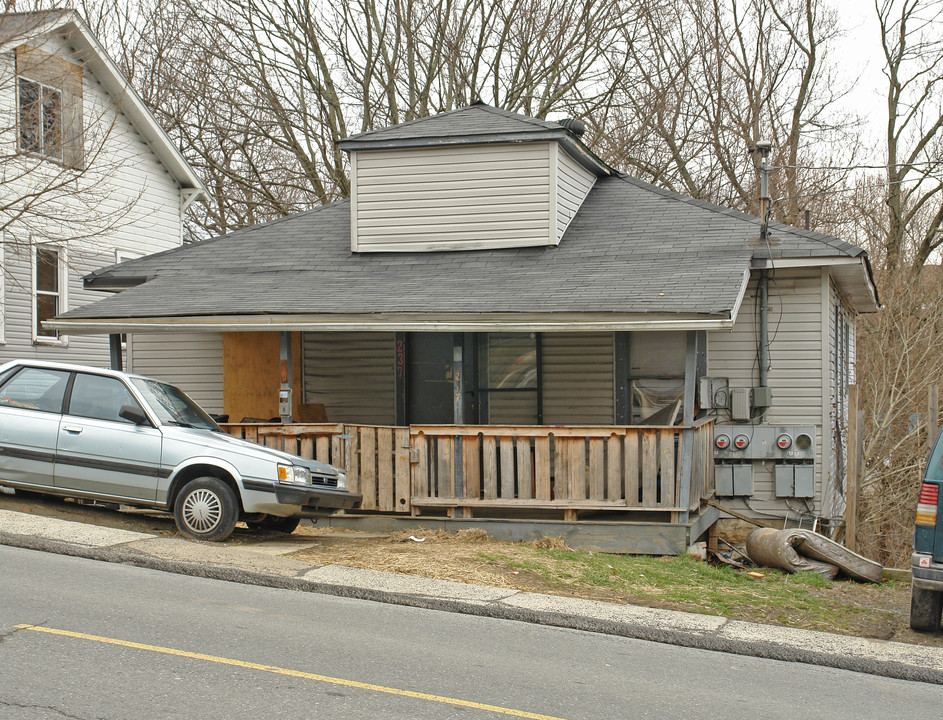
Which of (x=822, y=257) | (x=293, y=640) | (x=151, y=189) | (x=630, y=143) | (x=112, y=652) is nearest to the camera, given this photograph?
(x=112, y=652)

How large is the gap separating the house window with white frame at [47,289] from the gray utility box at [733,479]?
12.8 meters

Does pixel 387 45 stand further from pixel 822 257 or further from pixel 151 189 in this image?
pixel 822 257

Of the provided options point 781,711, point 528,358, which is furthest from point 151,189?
point 781,711

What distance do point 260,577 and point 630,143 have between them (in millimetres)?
20855

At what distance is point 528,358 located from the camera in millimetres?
14852

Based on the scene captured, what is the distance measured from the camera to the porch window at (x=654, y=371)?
13.8 m

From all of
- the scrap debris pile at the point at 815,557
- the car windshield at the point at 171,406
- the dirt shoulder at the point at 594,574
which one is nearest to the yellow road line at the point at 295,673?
the dirt shoulder at the point at 594,574

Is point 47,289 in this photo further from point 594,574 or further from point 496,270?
point 594,574

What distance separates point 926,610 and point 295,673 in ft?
16.8

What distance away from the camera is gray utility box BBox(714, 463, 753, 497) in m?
13.3

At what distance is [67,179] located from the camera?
17.4m

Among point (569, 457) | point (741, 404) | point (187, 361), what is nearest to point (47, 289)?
point (187, 361)

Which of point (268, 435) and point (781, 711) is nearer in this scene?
point (781, 711)

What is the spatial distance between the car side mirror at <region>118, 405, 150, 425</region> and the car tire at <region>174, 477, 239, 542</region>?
0.82 m
